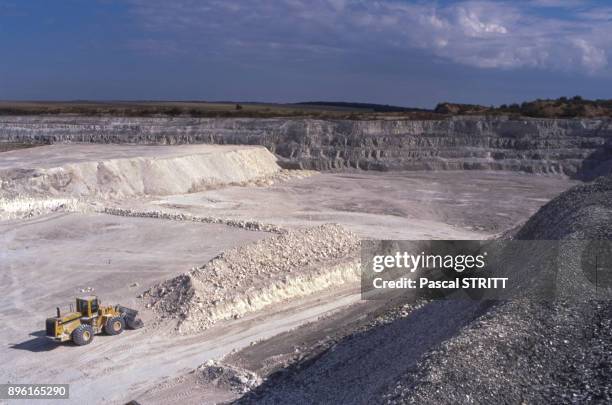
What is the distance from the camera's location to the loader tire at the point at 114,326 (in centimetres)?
1187

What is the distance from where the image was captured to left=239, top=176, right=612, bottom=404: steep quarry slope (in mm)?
6184

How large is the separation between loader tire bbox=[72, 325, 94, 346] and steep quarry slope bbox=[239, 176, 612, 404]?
4.07 m

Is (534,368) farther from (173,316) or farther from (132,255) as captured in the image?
(132,255)

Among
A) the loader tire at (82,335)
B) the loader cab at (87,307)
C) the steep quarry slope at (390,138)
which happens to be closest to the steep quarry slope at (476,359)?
the loader tire at (82,335)

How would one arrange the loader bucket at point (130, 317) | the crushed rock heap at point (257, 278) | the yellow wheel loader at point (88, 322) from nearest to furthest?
1. the yellow wheel loader at point (88, 322)
2. the loader bucket at point (130, 317)
3. the crushed rock heap at point (257, 278)

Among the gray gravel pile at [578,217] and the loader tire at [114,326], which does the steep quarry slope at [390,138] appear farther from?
the loader tire at [114,326]

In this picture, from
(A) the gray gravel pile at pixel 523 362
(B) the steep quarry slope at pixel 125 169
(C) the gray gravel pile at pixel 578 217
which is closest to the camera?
(A) the gray gravel pile at pixel 523 362

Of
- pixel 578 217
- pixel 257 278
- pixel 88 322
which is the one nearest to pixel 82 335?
pixel 88 322

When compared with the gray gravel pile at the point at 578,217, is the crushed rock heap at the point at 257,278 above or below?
below

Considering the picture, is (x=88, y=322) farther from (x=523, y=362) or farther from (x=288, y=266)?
(x=523, y=362)

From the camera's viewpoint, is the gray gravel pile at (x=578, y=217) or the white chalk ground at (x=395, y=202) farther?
the white chalk ground at (x=395, y=202)

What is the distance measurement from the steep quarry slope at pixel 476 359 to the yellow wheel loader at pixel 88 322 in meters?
3.99

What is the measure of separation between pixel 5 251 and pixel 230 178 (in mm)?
17732

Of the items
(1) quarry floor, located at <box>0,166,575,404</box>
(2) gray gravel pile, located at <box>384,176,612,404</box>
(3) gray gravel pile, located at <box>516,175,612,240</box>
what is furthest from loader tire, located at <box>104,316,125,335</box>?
(3) gray gravel pile, located at <box>516,175,612,240</box>
